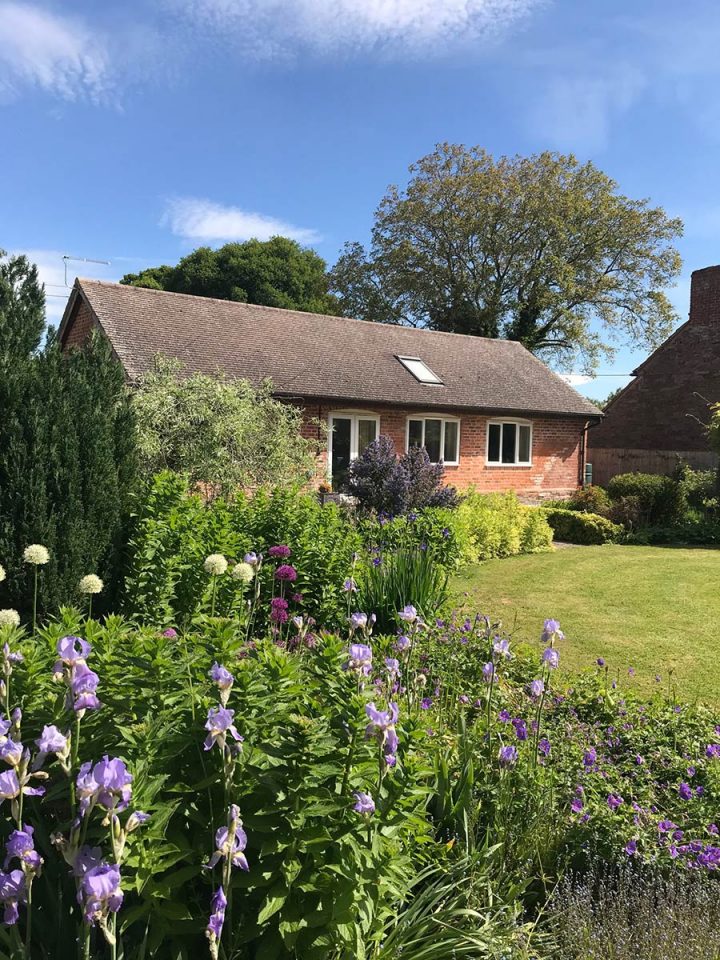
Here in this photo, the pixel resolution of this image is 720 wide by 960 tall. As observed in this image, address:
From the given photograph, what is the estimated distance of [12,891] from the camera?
1.42 metres

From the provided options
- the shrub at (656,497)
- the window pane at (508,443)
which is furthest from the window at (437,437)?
the shrub at (656,497)

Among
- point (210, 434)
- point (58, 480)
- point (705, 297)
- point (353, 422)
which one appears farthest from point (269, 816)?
point (705, 297)

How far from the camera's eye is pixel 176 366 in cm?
1262

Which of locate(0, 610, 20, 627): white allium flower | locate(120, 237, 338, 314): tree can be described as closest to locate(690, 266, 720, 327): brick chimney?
locate(120, 237, 338, 314): tree

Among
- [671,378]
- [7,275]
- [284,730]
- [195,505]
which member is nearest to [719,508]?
[671,378]

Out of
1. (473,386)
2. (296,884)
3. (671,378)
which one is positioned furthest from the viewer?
(671,378)

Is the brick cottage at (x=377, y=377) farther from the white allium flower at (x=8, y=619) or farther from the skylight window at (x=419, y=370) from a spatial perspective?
the white allium flower at (x=8, y=619)

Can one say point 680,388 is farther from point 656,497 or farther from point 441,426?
point 441,426

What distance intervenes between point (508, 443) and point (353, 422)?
6.02 m

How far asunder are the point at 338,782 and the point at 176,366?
11.5m

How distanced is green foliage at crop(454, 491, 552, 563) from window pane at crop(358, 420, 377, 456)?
386 cm

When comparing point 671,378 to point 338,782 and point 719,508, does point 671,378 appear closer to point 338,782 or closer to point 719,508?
point 719,508

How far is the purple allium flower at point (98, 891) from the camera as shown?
4.19ft

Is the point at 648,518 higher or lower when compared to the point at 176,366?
lower
